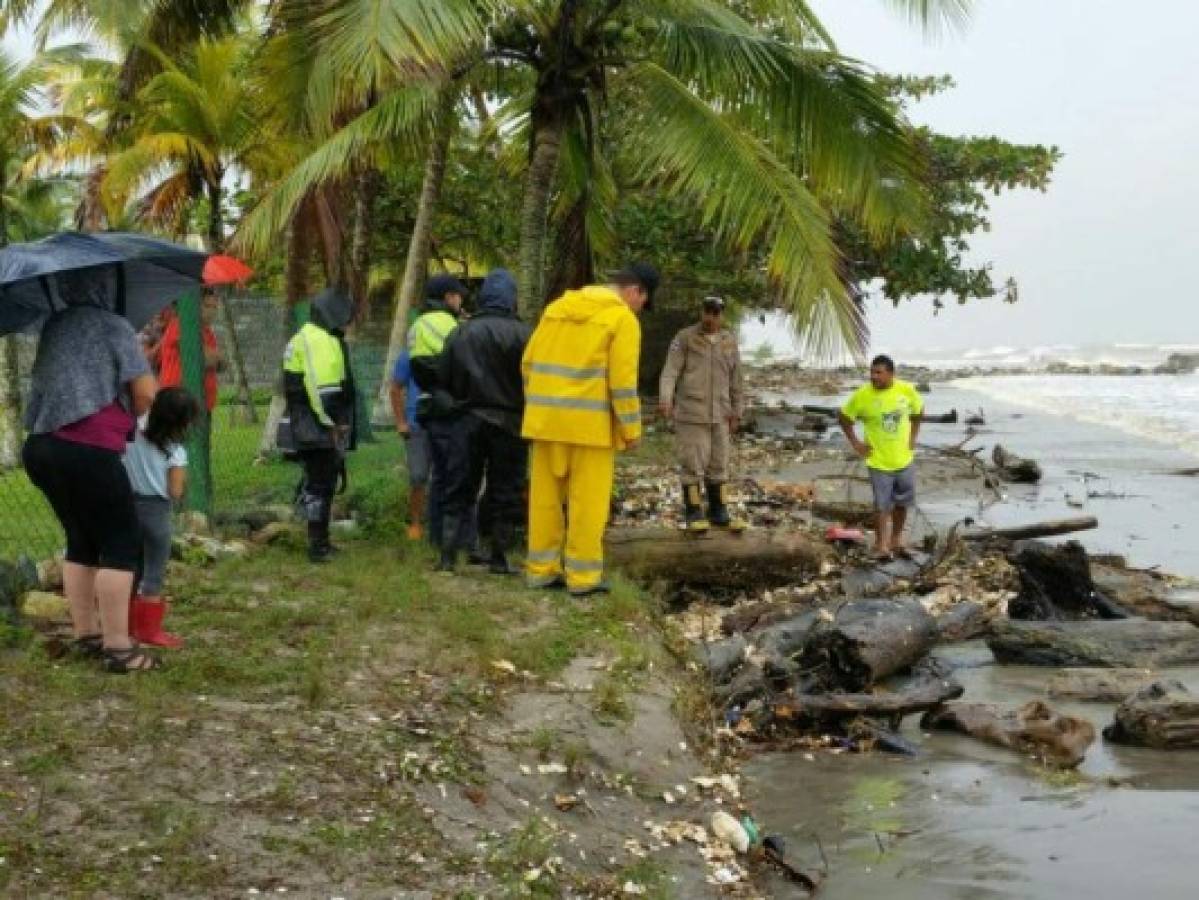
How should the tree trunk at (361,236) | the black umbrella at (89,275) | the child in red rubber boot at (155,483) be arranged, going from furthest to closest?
the tree trunk at (361,236) < the child in red rubber boot at (155,483) < the black umbrella at (89,275)

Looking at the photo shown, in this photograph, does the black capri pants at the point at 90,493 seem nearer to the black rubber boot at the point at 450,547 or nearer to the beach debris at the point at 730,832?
the beach debris at the point at 730,832

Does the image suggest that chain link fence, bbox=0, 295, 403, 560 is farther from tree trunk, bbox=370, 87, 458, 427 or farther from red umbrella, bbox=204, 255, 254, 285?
red umbrella, bbox=204, 255, 254, 285

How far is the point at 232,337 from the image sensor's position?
604 inches

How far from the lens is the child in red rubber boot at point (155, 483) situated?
6.38m

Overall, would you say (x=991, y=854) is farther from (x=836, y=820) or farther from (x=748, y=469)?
(x=748, y=469)

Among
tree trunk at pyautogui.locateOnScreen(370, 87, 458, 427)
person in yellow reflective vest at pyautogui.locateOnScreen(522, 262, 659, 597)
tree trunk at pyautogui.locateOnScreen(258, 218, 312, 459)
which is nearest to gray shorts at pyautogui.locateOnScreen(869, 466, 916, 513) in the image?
person in yellow reflective vest at pyautogui.locateOnScreen(522, 262, 659, 597)

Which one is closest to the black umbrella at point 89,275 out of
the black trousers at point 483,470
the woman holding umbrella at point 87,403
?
the woman holding umbrella at point 87,403

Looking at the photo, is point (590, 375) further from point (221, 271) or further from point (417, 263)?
point (417, 263)

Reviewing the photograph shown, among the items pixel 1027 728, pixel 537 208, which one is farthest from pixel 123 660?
pixel 537 208

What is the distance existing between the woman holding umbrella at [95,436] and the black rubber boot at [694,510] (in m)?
4.79

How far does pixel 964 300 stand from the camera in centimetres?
2423

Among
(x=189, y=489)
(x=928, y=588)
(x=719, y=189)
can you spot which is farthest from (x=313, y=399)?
(x=928, y=588)

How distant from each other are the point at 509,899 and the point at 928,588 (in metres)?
6.84

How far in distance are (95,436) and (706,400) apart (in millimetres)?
5553
